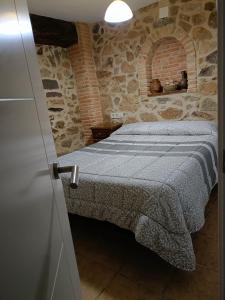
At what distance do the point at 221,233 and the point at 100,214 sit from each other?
1.06 metres

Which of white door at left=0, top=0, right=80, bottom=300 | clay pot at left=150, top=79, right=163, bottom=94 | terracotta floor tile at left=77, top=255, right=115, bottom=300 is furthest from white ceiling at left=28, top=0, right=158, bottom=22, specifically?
terracotta floor tile at left=77, top=255, right=115, bottom=300

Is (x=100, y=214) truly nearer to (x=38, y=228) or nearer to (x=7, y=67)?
(x=38, y=228)

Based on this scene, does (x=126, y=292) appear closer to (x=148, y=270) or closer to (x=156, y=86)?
(x=148, y=270)

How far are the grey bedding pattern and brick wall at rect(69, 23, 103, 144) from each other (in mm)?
1587

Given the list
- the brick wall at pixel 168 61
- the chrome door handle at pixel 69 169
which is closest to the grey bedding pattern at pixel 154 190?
the chrome door handle at pixel 69 169

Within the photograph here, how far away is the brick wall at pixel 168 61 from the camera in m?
3.39

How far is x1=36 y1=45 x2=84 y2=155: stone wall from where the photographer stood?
3.64 m

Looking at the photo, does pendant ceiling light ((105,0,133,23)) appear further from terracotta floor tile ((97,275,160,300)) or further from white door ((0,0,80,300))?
terracotta floor tile ((97,275,160,300))

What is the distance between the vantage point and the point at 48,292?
0.61 m

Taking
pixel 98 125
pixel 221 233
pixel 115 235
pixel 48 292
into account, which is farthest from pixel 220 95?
pixel 98 125

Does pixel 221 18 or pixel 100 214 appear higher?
pixel 221 18

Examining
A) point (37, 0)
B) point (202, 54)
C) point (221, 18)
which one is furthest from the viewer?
point (202, 54)

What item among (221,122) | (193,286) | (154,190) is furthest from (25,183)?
(193,286)

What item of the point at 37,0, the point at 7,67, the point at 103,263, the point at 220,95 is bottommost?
the point at 103,263
